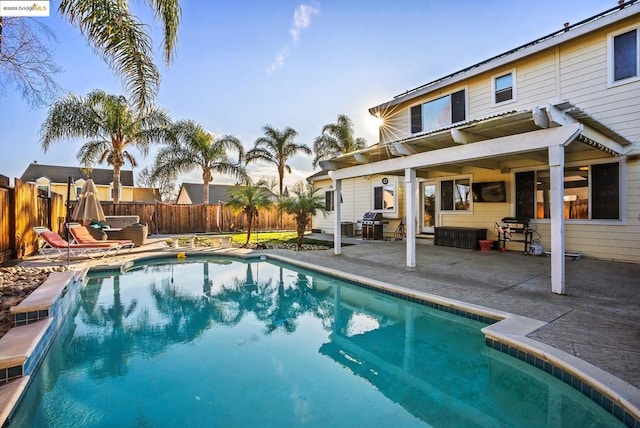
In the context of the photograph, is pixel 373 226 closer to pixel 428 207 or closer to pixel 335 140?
pixel 428 207

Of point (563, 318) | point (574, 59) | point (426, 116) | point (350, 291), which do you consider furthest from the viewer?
point (426, 116)

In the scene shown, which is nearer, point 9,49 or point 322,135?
point 9,49

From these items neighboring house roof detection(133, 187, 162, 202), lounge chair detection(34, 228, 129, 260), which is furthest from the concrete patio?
neighboring house roof detection(133, 187, 162, 202)

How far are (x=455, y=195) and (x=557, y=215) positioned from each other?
21.3 feet

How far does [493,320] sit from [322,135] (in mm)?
20288

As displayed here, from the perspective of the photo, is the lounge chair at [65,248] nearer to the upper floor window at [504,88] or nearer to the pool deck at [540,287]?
the pool deck at [540,287]

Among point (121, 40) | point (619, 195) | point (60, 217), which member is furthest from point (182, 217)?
point (619, 195)

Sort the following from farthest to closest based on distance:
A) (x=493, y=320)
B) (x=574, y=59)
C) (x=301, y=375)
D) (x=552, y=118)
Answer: (x=574, y=59) < (x=552, y=118) < (x=493, y=320) < (x=301, y=375)

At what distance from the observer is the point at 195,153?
20.0 m

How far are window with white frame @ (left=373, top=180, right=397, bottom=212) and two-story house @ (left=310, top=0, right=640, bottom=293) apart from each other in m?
2.63

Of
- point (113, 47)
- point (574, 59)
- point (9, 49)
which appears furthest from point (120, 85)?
point (574, 59)

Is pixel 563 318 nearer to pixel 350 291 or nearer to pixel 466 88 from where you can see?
pixel 350 291

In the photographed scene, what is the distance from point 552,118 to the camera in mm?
5074

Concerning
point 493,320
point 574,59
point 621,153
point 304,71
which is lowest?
point 493,320
